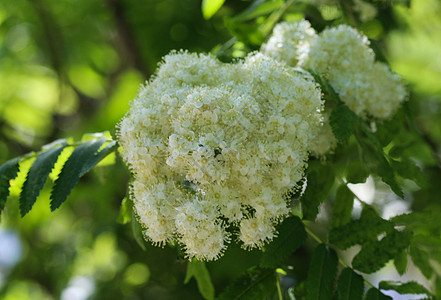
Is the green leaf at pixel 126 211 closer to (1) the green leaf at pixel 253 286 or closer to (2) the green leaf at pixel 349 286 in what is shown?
(1) the green leaf at pixel 253 286

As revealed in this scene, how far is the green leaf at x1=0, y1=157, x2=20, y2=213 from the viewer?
76.4 inches

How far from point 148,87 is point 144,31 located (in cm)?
227

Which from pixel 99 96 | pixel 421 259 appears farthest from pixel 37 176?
pixel 99 96

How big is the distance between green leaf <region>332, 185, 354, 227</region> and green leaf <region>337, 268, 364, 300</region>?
28 cm

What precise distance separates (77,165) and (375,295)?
1.36m

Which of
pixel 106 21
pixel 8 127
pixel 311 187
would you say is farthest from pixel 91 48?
pixel 311 187

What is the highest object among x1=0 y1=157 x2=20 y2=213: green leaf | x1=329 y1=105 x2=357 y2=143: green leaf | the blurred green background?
x1=0 y1=157 x2=20 y2=213: green leaf

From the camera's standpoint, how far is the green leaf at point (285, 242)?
1.77m

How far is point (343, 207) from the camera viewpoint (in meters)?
2.12

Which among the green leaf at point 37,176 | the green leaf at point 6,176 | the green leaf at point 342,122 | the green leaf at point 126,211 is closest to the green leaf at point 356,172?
the green leaf at point 342,122

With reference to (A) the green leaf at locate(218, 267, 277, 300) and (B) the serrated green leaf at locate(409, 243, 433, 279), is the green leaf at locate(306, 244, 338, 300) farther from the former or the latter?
(B) the serrated green leaf at locate(409, 243, 433, 279)

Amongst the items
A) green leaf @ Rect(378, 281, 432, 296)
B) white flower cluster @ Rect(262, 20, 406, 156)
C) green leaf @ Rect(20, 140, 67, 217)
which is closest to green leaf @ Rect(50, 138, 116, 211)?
green leaf @ Rect(20, 140, 67, 217)

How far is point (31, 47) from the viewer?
175 inches

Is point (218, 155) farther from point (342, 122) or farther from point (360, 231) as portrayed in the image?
point (360, 231)
